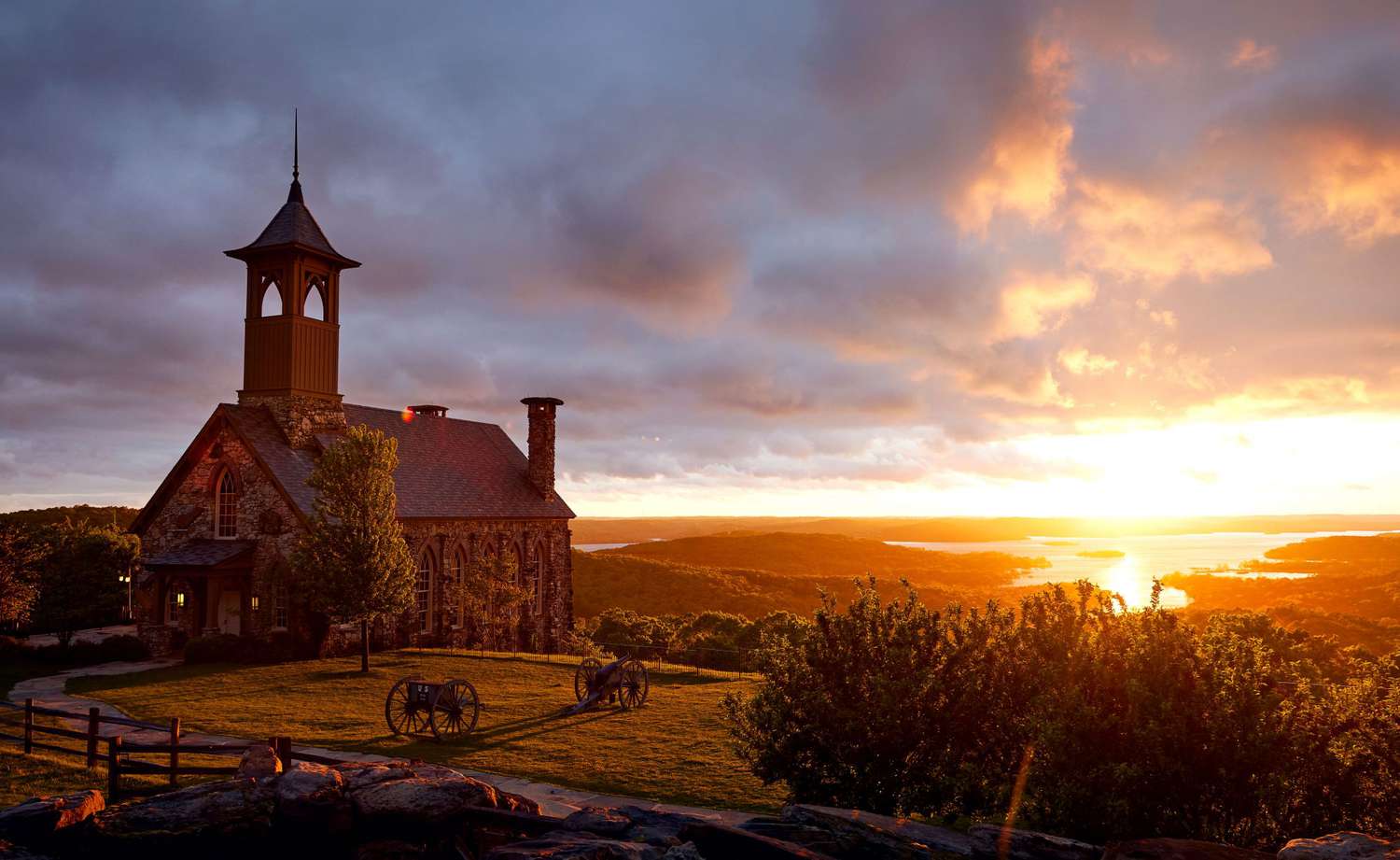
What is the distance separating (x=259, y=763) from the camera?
45.2 ft

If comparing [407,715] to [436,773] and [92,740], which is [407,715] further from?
[436,773]

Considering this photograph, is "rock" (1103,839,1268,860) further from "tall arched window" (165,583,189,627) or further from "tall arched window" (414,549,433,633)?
"tall arched window" (165,583,189,627)

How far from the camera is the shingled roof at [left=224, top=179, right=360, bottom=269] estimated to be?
38.5 metres

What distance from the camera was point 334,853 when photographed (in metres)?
12.2

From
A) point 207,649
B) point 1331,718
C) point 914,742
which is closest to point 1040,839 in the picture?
point 914,742

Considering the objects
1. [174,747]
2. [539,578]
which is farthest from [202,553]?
[174,747]

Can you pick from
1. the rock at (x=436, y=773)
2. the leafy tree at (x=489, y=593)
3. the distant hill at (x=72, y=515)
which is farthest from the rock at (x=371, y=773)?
the distant hill at (x=72, y=515)

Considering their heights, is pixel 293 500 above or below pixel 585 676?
above

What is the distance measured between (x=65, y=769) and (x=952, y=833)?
16.7 meters

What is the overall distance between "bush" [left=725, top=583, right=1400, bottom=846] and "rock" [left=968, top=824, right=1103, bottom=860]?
638mm

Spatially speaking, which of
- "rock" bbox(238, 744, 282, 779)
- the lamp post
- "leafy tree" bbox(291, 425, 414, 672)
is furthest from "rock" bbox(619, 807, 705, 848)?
the lamp post

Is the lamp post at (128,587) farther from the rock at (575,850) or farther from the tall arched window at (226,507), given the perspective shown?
the rock at (575,850)

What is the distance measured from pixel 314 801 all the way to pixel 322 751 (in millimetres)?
7189

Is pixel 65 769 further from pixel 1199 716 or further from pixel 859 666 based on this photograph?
pixel 1199 716
